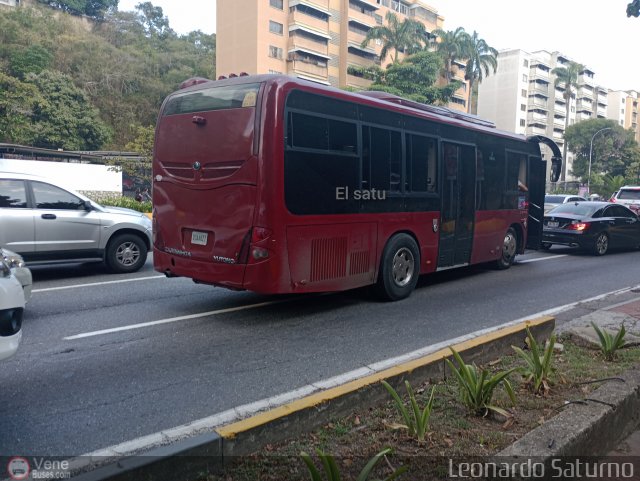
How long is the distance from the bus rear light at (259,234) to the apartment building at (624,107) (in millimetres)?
118775

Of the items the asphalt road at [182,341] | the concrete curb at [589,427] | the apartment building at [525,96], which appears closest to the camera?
the concrete curb at [589,427]

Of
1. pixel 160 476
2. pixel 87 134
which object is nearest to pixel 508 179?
pixel 160 476

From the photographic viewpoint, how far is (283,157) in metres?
6.43

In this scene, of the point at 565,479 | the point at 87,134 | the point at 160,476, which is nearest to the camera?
the point at 160,476

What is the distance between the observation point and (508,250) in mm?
11703

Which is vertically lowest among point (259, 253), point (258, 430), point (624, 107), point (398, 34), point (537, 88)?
point (258, 430)

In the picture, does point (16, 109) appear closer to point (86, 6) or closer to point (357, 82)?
point (357, 82)

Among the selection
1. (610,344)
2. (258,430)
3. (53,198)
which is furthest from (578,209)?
(258,430)

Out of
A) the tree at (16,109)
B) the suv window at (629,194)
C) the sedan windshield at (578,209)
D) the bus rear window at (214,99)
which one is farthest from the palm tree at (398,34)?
the bus rear window at (214,99)

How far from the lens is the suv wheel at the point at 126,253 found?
1017cm

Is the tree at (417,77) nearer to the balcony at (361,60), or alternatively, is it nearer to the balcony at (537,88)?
the balcony at (361,60)

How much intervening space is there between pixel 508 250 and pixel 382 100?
513 cm

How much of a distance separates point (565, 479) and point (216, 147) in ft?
16.8

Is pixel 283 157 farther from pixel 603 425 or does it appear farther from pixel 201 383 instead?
pixel 603 425
